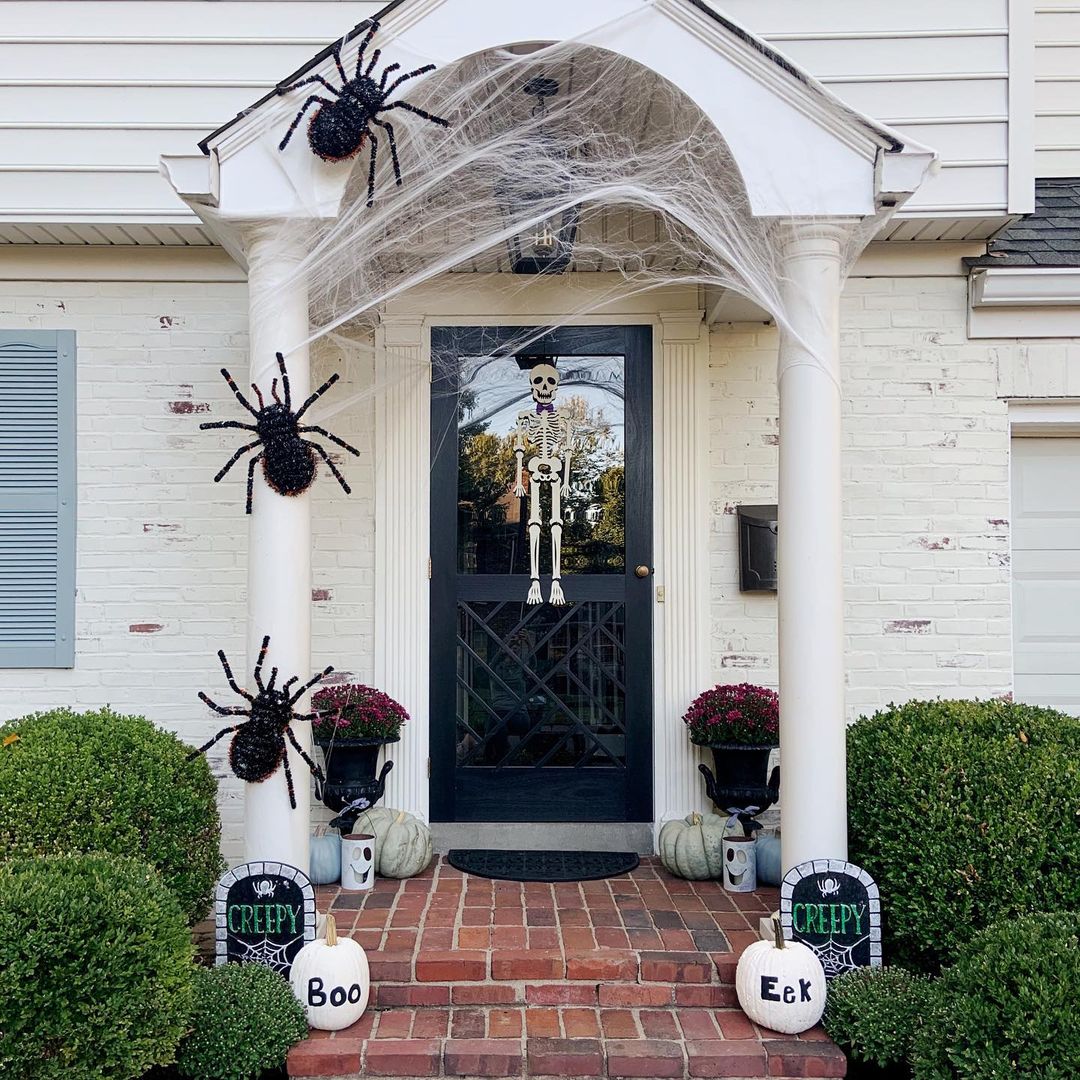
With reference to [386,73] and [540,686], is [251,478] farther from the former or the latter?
[540,686]

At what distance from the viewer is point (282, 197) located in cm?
302

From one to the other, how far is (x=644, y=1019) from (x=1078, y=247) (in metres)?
3.77

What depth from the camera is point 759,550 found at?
407 cm

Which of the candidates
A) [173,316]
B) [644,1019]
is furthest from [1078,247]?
[173,316]

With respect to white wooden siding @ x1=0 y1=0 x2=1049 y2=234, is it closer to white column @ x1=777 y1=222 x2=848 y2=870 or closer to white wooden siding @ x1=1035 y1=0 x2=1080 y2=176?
white wooden siding @ x1=1035 y1=0 x2=1080 y2=176

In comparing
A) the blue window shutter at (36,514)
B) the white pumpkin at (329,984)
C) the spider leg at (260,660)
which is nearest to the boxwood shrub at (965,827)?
the white pumpkin at (329,984)

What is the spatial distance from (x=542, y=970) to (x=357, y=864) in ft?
3.23

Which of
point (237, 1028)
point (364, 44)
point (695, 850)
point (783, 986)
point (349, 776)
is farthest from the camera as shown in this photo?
point (349, 776)

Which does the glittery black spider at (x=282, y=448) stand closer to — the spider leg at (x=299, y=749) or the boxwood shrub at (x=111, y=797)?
the spider leg at (x=299, y=749)

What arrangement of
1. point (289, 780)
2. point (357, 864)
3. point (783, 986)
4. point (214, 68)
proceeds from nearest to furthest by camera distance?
point (783, 986), point (289, 780), point (357, 864), point (214, 68)

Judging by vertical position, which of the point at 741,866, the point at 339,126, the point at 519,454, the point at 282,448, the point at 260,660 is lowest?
the point at 741,866

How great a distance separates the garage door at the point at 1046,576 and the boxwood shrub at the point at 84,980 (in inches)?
154

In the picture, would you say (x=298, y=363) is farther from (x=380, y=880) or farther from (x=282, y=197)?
(x=380, y=880)

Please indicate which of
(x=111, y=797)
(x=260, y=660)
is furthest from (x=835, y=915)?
(x=111, y=797)
